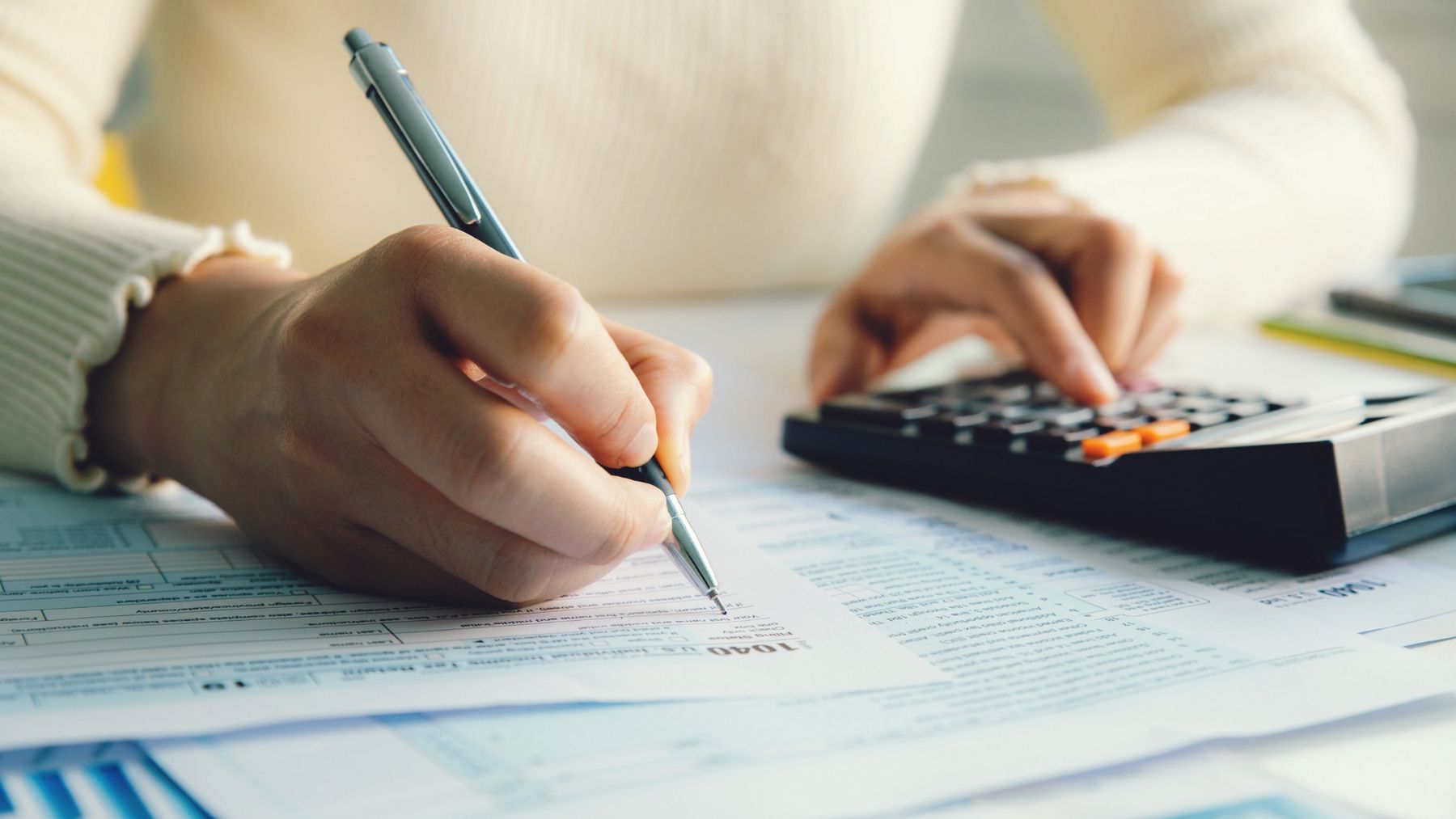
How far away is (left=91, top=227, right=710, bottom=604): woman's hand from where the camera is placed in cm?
24

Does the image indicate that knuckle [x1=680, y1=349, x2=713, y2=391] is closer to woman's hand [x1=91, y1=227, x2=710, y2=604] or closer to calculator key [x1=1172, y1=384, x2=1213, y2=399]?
woman's hand [x1=91, y1=227, x2=710, y2=604]

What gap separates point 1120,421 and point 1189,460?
0.18 feet

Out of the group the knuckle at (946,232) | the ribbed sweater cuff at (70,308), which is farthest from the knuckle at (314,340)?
the knuckle at (946,232)

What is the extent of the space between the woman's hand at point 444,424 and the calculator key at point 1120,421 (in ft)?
0.49

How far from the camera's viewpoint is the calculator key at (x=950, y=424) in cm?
39

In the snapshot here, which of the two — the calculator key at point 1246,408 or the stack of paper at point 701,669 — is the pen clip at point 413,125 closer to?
the stack of paper at point 701,669

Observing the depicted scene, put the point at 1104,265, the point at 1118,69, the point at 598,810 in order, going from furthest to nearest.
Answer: the point at 1118,69
the point at 1104,265
the point at 598,810

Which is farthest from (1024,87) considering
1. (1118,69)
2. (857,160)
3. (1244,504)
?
(1244,504)

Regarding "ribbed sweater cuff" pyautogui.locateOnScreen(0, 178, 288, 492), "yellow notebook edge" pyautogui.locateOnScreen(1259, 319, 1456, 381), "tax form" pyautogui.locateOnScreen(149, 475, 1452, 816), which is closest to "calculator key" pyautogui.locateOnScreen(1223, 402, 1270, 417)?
"tax form" pyautogui.locateOnScreen(149, 475, 1452, 816)

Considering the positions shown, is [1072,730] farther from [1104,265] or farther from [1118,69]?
[1118,69]

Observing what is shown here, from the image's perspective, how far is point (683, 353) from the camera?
0.30 metres

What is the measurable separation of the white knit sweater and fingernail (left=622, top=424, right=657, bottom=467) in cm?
33

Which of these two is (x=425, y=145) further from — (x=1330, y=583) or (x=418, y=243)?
(x=1330, y=583)

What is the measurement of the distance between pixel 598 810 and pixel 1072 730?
92 millimetres
